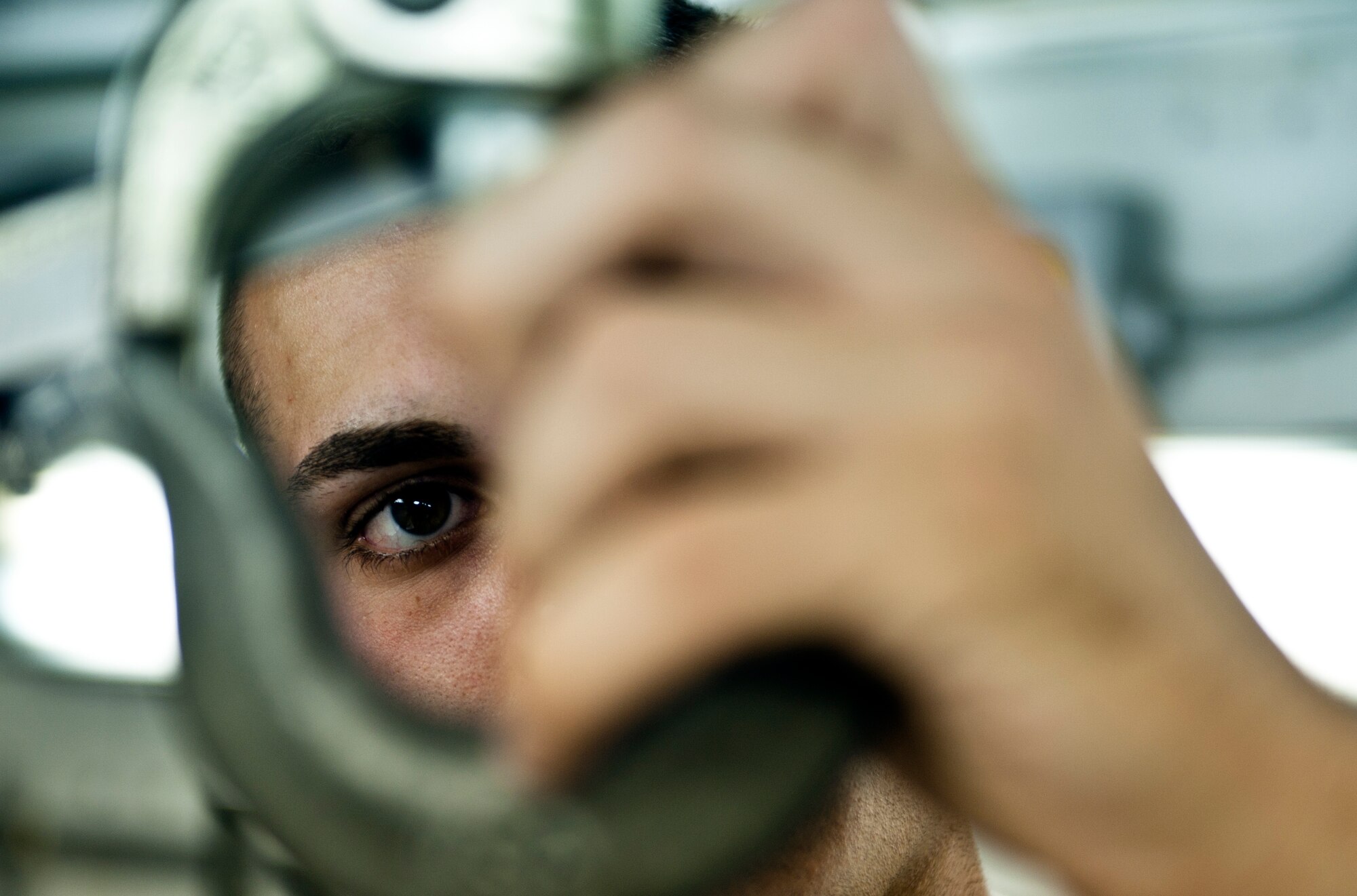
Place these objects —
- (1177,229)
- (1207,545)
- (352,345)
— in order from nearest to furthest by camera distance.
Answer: (352,345) < (1207,545) < (1177,229)

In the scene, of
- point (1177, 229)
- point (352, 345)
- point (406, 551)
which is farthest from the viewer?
point (1177, 229)

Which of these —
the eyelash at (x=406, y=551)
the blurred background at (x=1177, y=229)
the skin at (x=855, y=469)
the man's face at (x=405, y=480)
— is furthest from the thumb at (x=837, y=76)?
the blurred background at (x=1177, y=229)

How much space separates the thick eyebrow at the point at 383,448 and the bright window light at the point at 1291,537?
952mm

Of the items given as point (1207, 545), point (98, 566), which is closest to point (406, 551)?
point (98, 566)

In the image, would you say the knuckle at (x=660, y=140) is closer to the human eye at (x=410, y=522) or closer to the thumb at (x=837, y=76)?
the thumb at (x=837, y=76)

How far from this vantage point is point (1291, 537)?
4.31 ft

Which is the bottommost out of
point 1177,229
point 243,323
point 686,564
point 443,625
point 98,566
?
point 686,564

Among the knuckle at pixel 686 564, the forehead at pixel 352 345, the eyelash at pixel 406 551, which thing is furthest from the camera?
the eyelash at pixel 406 551

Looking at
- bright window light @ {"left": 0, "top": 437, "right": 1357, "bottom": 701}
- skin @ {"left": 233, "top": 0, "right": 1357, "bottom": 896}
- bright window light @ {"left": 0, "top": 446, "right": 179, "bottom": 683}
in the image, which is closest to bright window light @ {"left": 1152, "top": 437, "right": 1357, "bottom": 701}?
bright window light @ {"left": 0, "top": 437, "right": 1357, "bottom": 701}

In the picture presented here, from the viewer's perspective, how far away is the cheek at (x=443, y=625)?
2.06 ft

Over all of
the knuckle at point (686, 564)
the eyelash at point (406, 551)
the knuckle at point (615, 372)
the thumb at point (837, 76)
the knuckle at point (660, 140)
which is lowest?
the knuckle at point (686, 564)

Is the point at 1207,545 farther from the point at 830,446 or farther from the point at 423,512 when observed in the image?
the point at 830,446

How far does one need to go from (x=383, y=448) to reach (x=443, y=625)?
0.39ft

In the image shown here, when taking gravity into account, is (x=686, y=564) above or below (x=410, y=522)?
below
